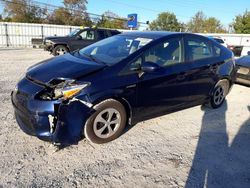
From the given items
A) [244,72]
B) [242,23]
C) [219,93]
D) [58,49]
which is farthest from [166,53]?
[242,23]

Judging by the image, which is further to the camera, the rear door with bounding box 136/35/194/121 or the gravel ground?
the rear door with bounding box 136/35/194/121

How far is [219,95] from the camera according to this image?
5.34 meters

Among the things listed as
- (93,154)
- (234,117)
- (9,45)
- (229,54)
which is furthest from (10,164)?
(9,45)

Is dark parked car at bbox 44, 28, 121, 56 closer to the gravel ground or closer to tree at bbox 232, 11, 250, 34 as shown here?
the gravel ground

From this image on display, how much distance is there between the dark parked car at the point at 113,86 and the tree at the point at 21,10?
4304 centimetres

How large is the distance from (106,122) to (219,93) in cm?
300

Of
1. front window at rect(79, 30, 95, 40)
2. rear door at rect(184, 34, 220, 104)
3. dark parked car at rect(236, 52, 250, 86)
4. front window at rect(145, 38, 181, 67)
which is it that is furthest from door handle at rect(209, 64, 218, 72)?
front window at rect(79, 30, 95, 40)

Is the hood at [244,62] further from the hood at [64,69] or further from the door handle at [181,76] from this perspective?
the hood at [64,69]

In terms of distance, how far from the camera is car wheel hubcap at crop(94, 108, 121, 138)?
11.4 feet

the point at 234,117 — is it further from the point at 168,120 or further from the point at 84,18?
the point at 84,18

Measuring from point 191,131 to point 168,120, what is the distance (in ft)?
1.74

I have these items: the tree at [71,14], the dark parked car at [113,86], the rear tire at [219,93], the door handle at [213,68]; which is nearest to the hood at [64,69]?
the dark parked car at [113,86]

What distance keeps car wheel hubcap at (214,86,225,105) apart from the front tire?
99.7 inches

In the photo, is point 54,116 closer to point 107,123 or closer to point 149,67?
point 107,123
